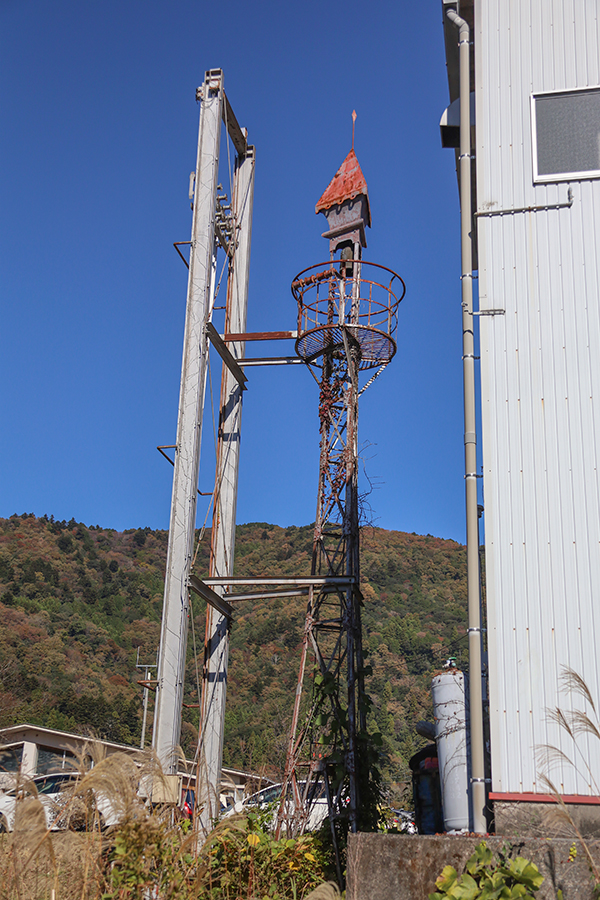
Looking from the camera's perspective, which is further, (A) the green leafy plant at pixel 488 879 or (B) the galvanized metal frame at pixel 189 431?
(B) the galvanized metal frame at pixel 189 431

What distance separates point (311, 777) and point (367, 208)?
33.6 ft

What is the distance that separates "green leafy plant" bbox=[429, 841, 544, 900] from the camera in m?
5.82

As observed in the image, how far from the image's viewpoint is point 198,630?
5250 cm

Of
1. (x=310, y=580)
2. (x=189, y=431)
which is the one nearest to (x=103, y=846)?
(x=310, y=580)

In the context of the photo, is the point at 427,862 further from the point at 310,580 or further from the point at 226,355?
the point at 226,355

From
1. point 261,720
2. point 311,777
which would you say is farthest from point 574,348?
point 261,720

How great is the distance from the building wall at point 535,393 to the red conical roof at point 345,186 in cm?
667

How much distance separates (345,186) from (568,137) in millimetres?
7865

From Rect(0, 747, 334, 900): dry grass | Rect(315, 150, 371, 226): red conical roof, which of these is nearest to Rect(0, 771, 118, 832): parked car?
Rect(0, 747, 334, 900): dry grass

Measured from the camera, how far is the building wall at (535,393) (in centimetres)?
764

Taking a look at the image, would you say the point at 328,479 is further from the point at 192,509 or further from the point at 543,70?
the point at 543,70

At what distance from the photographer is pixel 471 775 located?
26.3 ft

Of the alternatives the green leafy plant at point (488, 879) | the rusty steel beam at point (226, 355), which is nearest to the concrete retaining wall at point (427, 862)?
the green leafy plant at point (488, 879)

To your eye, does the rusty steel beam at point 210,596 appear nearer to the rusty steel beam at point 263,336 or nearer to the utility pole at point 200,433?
the utility pole at point 200,433
